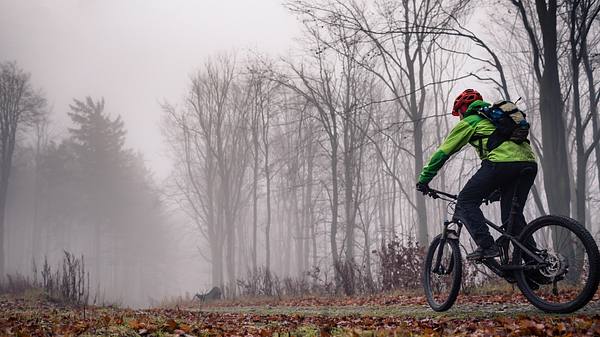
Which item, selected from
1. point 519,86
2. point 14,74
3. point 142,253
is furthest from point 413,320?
point 142,253

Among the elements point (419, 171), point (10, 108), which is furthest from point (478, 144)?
point (10, 108)

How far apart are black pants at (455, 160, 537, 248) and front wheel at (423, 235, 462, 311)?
51cm

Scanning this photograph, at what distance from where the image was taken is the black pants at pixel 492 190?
4527mm

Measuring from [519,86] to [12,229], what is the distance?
4877cm

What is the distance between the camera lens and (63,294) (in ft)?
38.6

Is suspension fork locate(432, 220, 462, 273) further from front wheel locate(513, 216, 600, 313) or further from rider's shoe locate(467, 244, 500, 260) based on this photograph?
front wheel locate(513, 216, 600, 313)

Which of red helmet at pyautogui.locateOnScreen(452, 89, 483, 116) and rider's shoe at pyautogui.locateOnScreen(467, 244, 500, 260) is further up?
red helmet at pyautogui.locateOnScreen(452, 89, 483, 116)

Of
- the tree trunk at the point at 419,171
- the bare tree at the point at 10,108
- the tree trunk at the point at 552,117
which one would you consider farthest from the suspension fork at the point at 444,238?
the bare tree at the point at 10,108

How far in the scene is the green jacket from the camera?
4516mm

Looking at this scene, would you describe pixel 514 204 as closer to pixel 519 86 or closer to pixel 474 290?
pixel 474 290

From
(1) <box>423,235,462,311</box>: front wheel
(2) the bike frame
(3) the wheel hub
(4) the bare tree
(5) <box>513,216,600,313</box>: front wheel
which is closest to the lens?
(5) <box>513,216,600,313</box>: front wheel

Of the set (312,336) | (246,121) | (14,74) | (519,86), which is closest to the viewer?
(312,336)

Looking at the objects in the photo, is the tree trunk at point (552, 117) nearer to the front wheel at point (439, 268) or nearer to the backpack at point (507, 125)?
the front wheel at point (439, 268)

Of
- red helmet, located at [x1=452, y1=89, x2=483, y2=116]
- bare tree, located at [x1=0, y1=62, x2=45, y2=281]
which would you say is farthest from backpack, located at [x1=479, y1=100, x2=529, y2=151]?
bare tree, located at [x1=0, y1=62, x2=45, y2=281]
